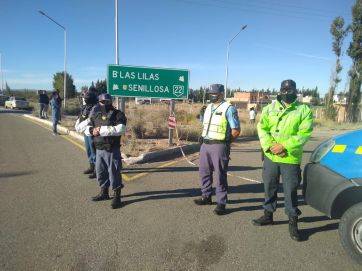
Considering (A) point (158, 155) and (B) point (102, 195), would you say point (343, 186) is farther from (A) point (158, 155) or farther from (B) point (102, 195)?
(A) point (158, 155)

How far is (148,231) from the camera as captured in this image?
4430 mm

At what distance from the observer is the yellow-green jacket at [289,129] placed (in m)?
4.21

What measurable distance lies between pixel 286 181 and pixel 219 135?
4.00 ft

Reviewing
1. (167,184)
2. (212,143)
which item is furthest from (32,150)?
(212,143)

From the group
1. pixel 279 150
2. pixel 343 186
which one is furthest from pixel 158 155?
pixel 343 186

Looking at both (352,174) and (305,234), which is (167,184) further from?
(352,174)

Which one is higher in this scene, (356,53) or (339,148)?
(356,53)

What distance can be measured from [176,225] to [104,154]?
1.65m

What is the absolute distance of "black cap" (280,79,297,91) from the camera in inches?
169

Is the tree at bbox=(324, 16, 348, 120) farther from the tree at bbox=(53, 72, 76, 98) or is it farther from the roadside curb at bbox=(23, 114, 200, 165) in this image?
the tree at bbox=(53, 72, 76, 98)

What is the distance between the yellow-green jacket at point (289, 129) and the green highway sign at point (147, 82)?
277 inches

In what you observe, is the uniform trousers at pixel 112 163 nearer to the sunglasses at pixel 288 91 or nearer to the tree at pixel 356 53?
the sunglasses at pixel 288 91

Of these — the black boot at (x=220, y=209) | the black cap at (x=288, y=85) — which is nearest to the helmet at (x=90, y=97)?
the black boot at (x=220, y=209)

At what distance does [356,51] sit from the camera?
3097cm
